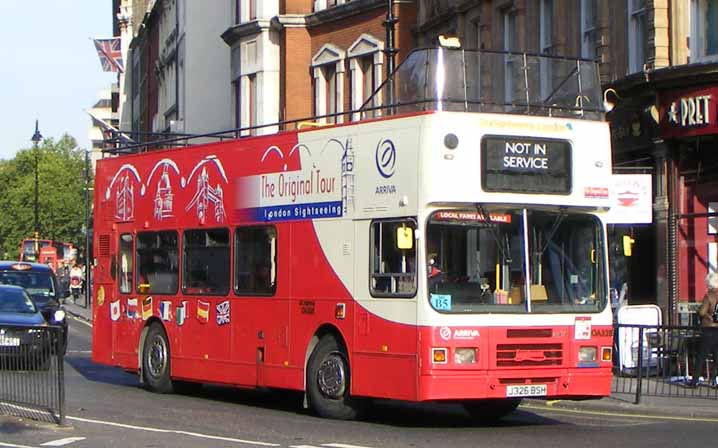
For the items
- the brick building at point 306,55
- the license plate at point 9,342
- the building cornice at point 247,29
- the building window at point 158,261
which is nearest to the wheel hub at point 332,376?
the license plate at point 9,342

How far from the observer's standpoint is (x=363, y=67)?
139ft

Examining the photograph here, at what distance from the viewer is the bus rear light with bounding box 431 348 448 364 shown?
15.3m

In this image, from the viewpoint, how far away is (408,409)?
19.2m

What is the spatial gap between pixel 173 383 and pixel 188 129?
1583 inches

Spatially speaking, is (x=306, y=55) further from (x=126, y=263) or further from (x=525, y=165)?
(x=525, y=165)

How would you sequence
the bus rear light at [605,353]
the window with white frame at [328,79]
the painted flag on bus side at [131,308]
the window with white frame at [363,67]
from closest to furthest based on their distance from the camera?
the bus rear light at [605,353] → the painted flag on bus side at [131,308] → the window with white frame at [363,67] → the window with white frame at [328,79]

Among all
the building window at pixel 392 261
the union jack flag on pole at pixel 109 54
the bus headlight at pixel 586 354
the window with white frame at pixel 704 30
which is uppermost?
the union jack flag on pole at pixel 109 54

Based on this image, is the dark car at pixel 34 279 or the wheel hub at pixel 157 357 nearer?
the wheel hub at pixel 157 357

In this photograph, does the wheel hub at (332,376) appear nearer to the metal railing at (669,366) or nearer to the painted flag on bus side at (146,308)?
the painted flag on bus side at (146,308)

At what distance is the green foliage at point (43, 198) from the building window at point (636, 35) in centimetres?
11197

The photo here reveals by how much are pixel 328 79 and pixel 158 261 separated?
23.7 meters

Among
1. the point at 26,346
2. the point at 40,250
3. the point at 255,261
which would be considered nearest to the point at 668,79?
the point at 255,261

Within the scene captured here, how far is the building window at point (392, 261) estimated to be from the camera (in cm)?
1560

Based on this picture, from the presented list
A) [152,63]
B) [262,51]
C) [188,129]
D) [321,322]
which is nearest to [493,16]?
[262,51]
